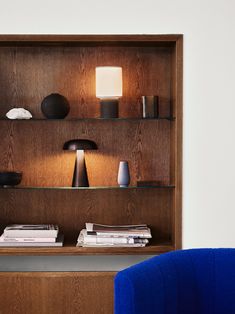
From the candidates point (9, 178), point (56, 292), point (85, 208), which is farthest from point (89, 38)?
point (56, 292)

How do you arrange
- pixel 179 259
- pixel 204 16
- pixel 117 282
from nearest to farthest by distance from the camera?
pixel 117 282 < pixel 179 259 < pixel 204 16

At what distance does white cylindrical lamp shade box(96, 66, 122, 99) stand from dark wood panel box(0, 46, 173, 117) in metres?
0.17

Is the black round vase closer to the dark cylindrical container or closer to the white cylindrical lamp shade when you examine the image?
the white cylindrical lamp shade

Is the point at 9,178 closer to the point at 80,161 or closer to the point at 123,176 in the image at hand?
the point at 80,161

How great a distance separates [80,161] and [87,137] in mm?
186

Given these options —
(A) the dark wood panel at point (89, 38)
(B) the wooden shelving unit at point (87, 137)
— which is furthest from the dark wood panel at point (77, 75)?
(A) the dark wood panel at point (89, 38)

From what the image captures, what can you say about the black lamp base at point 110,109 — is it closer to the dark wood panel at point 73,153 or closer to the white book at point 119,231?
the dark wood panel at point 73,153

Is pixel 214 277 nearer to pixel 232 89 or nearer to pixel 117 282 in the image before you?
pixel 117 282

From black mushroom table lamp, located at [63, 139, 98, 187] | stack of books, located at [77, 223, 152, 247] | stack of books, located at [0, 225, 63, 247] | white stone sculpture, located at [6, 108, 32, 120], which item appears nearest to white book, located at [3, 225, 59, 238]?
stack of books, located at [0, 225, 63, 247]

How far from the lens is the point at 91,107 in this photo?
3461mm

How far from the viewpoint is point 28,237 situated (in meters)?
3.28

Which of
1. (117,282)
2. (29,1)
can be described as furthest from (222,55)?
(117,282)

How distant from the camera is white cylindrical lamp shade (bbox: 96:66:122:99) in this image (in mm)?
3275

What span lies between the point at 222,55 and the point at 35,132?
3.49ft
